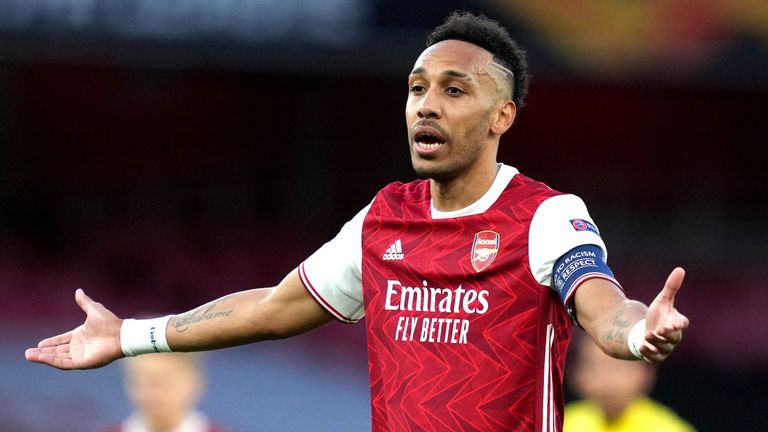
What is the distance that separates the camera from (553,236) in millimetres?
4031

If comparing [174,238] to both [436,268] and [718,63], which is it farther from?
[436,268]

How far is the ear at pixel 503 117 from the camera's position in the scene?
14.5ft

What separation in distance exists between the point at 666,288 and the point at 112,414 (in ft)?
24.4

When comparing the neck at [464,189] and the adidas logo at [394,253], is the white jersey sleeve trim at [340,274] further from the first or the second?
the neck at [464,189]

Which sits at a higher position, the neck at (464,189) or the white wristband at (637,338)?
the neck at (464,189)

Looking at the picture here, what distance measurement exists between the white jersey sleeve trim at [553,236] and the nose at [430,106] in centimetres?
48

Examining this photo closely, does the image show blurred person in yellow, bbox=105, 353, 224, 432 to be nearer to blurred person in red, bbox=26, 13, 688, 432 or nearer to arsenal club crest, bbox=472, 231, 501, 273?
blurred person in red, bbox=26, 13, 688, 432

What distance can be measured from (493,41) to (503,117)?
0.25m

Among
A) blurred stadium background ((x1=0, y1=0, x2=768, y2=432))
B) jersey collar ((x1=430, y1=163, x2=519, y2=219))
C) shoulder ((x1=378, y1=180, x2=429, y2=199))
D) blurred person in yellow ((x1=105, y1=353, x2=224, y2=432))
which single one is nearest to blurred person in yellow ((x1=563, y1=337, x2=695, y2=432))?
blurred person in yellow ((x1=105, y1=353, x2=224, y2=432))

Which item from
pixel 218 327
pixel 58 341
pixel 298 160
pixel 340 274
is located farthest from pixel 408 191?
pixel 298 160

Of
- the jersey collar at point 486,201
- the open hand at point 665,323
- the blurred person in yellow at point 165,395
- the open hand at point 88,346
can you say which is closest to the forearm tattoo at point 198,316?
the open hand at point 88,346

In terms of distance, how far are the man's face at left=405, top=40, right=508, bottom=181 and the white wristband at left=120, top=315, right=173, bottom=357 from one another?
3.72ft

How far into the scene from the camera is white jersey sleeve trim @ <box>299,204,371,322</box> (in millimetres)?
4543

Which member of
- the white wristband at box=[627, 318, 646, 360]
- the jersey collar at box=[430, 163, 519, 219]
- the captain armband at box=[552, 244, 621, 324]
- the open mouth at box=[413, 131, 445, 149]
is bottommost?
the white wristband at box=[627, 318, 646, 360]
